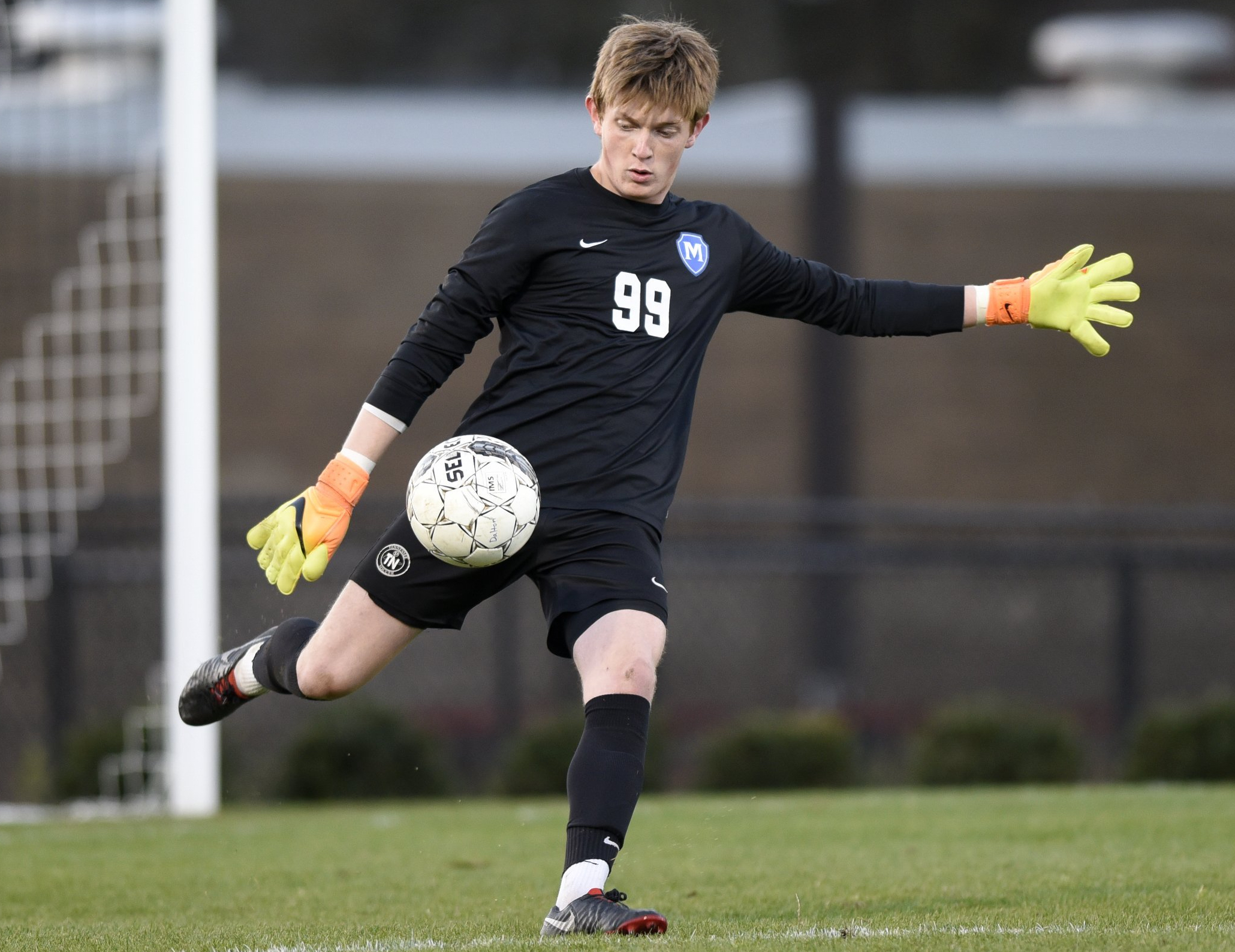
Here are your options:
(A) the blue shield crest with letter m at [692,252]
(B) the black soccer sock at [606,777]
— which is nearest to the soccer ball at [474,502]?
(B) the black soccer sock at [606,777]

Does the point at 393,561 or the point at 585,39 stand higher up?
the point at 585,39

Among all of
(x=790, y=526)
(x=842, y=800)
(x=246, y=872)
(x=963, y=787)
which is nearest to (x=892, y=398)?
(x=790, y=526)

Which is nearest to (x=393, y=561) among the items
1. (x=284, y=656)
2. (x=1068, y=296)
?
(x=284, y=656)

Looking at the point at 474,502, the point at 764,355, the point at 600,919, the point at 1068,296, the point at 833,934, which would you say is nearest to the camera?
the point at 600,919

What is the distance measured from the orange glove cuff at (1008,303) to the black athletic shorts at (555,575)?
112 cm

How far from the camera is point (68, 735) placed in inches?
387

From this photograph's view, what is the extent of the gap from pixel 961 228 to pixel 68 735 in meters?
8.89

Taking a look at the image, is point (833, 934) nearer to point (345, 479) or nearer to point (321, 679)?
point (321, 679)

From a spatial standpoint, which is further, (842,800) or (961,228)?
(961,228)

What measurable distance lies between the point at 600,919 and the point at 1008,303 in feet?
6.43

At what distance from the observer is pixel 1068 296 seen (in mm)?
4465

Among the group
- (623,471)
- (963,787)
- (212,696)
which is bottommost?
(963,787)

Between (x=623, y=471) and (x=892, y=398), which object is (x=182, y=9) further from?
(x=892, y=398)

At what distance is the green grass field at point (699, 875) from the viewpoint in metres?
3.96
